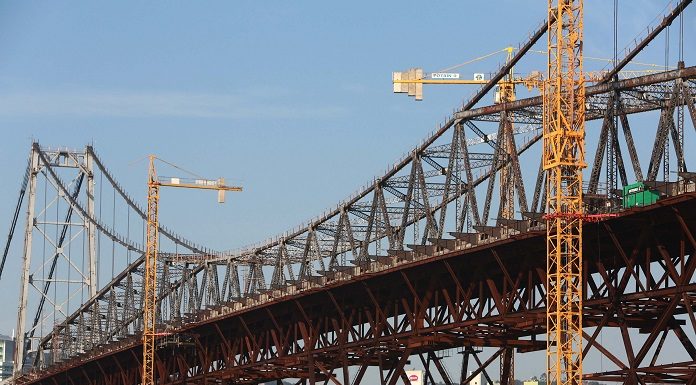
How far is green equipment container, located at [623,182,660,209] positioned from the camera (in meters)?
89.8

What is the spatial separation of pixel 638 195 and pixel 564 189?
602cm

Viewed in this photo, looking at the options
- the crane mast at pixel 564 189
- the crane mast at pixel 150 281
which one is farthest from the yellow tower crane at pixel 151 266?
the crane mast at pixel 564 189

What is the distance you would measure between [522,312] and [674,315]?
10.9 m

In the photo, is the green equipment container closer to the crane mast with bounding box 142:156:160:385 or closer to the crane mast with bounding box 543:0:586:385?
the crane mast with bounding box 543:0:586:385

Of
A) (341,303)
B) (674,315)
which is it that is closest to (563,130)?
(674,315)

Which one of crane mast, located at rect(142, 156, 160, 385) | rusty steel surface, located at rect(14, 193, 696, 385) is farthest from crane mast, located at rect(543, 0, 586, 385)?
crane mast, located at rect(142, 156, 160, 385)

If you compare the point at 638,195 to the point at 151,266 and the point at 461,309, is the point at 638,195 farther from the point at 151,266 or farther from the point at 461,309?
the point at 151,266

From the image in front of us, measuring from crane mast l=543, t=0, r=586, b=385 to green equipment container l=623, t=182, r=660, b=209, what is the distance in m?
2.78

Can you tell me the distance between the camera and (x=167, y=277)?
176 meters

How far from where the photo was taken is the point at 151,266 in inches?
7215

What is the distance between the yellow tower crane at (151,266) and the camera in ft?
541

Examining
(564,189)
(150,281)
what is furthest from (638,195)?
(150,281)

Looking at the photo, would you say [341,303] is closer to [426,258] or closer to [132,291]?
[426,258]

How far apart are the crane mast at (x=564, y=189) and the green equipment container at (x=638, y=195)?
9.12ft
